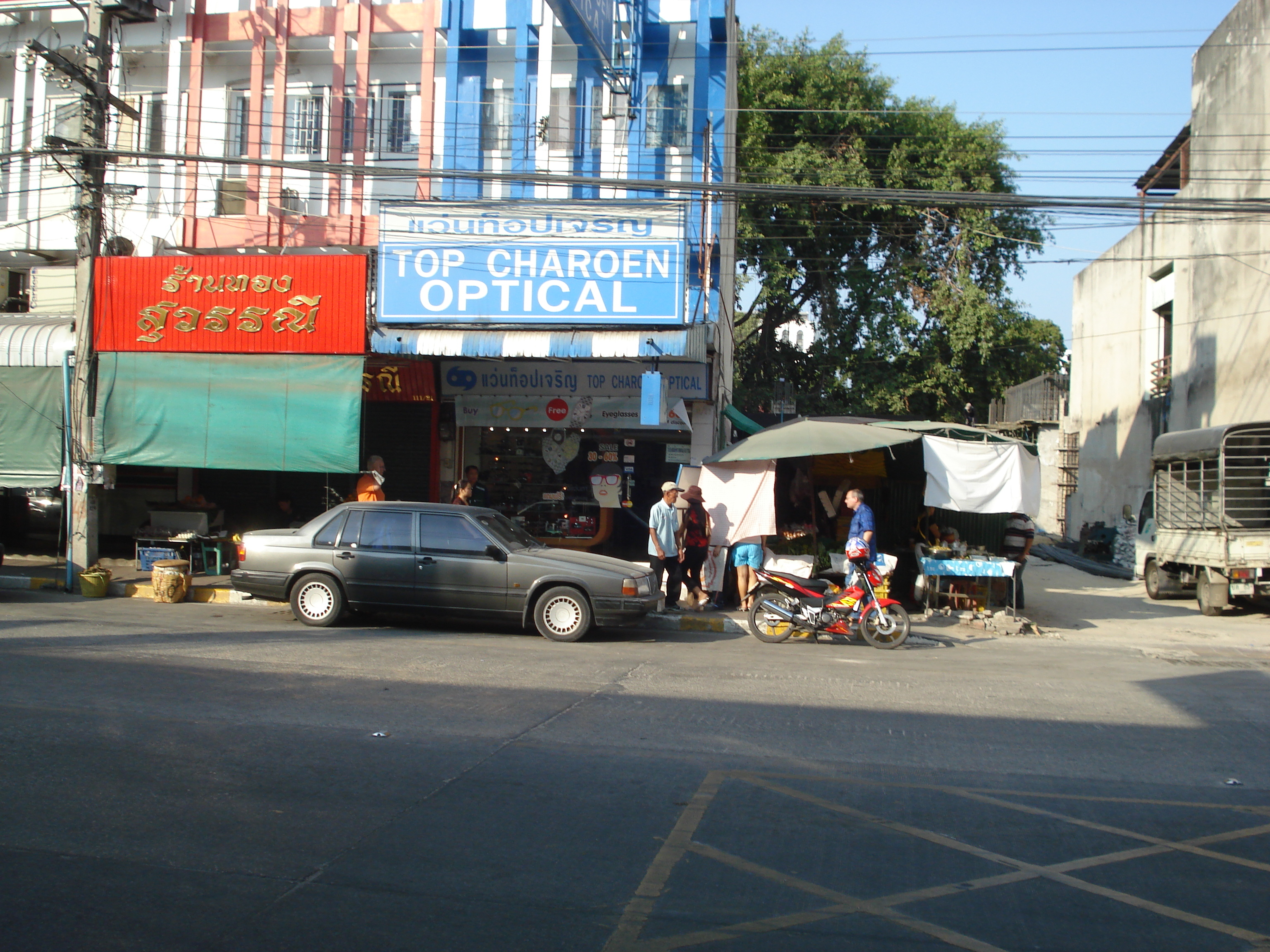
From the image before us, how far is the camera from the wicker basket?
13.7m

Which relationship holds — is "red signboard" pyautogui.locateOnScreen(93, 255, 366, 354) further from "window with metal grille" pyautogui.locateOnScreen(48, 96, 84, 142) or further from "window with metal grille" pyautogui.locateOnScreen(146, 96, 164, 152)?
"window with metal grille" pyautogui.locateOnScreen(146, 96, 164, 152)

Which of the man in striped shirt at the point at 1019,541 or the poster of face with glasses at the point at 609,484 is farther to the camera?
the poster of face with glasses at the point at 609,484

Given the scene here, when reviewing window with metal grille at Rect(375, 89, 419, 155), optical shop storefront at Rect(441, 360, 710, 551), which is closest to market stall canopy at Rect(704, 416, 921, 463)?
optical shop storefront at Rect(441, 360, 710, 551)

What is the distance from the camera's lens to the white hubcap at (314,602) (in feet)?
37.4

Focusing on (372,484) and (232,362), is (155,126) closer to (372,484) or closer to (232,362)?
(232,362)

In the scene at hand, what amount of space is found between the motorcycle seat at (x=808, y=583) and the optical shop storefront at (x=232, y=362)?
266 inches

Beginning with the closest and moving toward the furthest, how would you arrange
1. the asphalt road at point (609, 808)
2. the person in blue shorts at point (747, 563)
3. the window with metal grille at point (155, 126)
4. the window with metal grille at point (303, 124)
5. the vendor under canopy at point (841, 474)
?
the asphalt road at point (609, 808)
the vendor under canopy at point (841, 474)
the person in blue shorts at point (747, 563)
the window with metal grille at point (303, 124)
the window with metal grille at point (155, 126)

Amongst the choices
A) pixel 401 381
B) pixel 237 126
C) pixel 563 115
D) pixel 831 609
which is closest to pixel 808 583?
pixel 831 609

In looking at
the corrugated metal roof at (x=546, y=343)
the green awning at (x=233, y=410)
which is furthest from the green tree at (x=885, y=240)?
the green awning at (x=233, y=410)

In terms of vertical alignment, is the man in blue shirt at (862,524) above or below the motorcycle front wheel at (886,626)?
above

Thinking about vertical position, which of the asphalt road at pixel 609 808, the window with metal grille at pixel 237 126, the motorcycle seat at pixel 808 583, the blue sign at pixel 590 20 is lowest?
the asphalt road at pixel 609 808

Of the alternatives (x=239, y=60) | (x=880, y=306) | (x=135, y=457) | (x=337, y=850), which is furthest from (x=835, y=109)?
(x=337, y=850)

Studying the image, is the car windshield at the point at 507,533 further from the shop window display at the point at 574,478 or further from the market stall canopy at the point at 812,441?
the shop window display at the point at 574,478

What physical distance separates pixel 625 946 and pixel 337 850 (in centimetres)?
160
